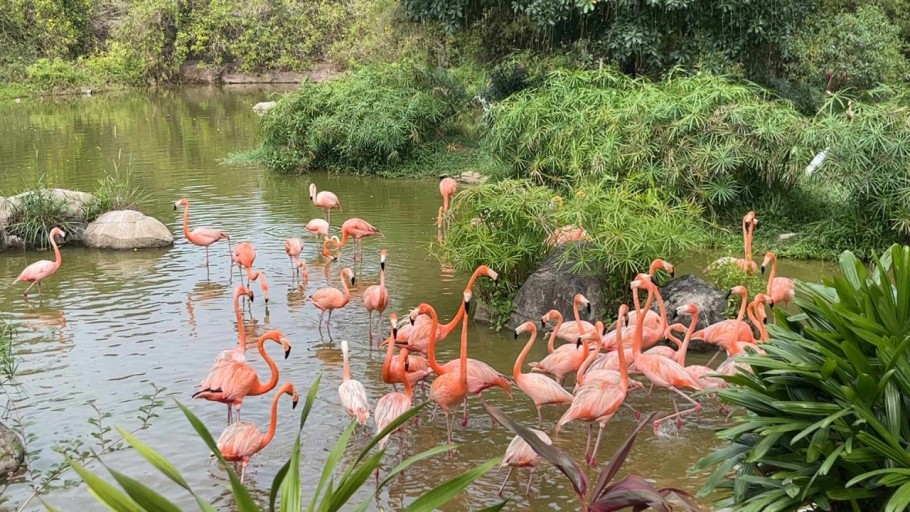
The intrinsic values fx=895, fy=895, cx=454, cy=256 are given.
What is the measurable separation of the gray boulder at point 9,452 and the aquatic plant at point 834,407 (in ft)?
13.2

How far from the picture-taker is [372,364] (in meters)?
7.41

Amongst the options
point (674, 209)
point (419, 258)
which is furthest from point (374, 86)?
point (674, 209)

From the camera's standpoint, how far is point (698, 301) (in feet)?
25.0

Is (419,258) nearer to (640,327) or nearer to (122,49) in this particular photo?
(640,327)

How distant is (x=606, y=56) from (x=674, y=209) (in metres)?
5.86

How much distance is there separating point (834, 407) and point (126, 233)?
952 cm

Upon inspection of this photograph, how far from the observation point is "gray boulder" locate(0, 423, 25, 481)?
530cm

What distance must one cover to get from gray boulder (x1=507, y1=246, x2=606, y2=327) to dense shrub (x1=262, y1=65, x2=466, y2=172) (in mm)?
7868

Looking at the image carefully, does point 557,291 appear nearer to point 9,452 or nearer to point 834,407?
point 9,452

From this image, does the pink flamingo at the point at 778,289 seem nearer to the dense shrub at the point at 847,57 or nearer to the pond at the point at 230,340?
the pond at the point at 230,340

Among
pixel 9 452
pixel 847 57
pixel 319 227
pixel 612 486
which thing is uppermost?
pixel 847 57

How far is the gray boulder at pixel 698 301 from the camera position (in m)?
7.54

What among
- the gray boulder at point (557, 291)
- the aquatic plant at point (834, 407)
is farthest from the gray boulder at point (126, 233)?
the aquatic plant at point (834, 407)

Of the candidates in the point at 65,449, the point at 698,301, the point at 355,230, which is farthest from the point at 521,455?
the point at 355,230
